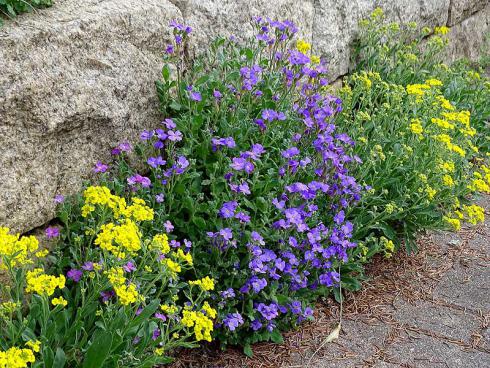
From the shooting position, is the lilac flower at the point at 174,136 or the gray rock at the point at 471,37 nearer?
the lilac flower at the point at 174,136

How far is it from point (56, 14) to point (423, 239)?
2821 mm

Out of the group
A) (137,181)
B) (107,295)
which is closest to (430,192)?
(137,181)

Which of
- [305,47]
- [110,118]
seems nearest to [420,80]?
[305,47]

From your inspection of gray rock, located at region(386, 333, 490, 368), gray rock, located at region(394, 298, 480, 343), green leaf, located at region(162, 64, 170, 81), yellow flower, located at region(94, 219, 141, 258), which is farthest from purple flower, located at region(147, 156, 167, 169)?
gray rock, located at region(394, 298, 480, 343)

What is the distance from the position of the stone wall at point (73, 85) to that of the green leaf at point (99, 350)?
629 mm

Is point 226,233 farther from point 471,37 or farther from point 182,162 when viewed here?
point 471,37

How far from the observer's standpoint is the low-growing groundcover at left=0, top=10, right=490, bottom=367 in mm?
2486

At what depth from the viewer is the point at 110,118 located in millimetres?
3045

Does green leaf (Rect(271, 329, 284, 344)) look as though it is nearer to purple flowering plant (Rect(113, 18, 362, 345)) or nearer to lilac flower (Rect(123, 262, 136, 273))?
purple flowering plant (Rect(113, 18, 362, 345))

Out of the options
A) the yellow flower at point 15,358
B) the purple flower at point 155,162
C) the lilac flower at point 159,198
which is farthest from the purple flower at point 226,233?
the yellow flower at point 15,358

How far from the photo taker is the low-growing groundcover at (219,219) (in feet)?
8.16

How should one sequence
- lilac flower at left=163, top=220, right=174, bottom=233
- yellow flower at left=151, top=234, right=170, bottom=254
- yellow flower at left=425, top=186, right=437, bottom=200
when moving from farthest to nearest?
yellow flower at left=425, top=186, right=437, bottom=200 → lilac flower at left=163, top=220, right=174, bottom=233 → yellow flower at left=151, top=234, right=170, bottom=254

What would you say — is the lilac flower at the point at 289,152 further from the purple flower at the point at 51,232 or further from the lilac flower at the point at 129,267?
the purple flower at the point at 51,232

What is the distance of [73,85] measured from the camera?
2.84 metres
